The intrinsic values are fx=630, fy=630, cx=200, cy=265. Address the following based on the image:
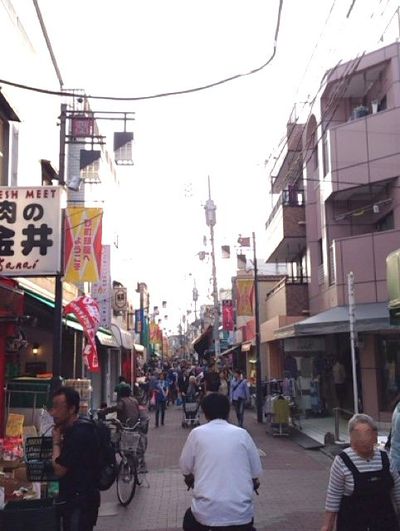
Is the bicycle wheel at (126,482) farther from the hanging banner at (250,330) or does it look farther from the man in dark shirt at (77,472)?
the hanging banner at (250,330)

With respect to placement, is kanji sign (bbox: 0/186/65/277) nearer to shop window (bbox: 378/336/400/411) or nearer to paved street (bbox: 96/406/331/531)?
paved street (bbox: 96/406/331/531)

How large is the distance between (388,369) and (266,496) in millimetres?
8801

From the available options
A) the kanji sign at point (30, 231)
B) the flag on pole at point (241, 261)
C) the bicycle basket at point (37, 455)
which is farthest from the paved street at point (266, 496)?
the flag on pole at point (241, 261)

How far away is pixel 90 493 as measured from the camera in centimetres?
485

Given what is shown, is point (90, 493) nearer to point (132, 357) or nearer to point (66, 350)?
point (66, 350)

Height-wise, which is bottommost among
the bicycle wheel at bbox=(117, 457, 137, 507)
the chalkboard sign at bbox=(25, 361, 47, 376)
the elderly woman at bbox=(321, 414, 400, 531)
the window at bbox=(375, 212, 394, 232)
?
the bicycle wheel at bbox=(117, 457, 137, 507)

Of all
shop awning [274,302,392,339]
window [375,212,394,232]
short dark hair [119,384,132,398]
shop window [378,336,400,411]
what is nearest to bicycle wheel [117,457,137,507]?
short dark hair [119,384,132,398]

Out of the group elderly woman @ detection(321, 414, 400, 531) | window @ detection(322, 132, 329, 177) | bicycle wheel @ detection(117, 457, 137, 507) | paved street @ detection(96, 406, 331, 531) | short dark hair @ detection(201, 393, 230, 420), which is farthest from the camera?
window @ detection(322, 132, 329, 177)

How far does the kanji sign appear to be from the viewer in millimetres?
10211

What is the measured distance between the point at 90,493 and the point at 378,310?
44.0ft

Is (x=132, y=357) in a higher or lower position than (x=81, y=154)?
lower

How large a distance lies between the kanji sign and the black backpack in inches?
212

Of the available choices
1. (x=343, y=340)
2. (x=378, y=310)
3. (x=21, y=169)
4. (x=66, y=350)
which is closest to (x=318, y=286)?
(x=343, y=340)

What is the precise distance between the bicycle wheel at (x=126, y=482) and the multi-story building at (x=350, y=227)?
823 centimetres
